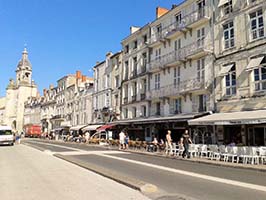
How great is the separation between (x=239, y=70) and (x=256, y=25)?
3116 millimetres

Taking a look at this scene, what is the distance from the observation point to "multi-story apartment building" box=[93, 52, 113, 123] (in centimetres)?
4225

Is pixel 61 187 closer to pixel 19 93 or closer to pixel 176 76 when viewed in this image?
pixel 176 76

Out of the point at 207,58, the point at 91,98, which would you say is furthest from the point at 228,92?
the point at 91,98

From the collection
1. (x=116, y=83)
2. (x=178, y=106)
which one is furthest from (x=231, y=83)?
(x=116, y=83)

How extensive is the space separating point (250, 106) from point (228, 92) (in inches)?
96.0

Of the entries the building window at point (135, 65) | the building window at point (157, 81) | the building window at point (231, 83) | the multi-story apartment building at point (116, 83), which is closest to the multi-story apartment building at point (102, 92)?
the multi-story apartment building at point (116, 83)

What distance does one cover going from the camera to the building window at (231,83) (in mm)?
21244

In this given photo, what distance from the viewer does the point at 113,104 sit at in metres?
40.8

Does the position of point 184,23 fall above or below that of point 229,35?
above

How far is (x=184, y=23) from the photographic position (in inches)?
1075

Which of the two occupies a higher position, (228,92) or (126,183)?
(228,92)

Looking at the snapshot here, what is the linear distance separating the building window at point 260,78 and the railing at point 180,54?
5.06m

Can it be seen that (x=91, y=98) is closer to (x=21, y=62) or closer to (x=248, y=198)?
(x=248, y=198)

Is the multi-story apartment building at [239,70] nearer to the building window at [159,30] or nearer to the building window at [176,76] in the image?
the building window at [176,76]
